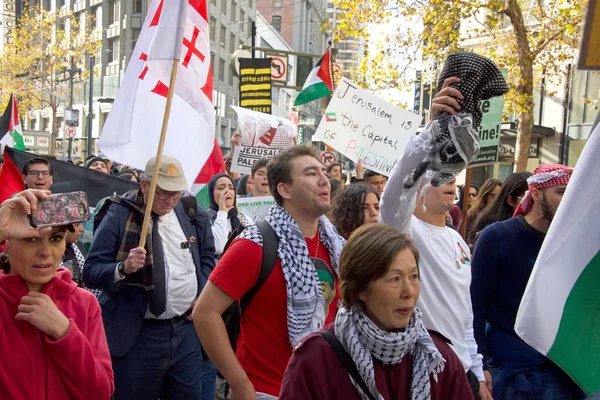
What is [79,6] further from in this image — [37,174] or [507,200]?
[507,200]

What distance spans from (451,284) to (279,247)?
35.6 inches

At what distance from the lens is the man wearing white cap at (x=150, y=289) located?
12.6 feet

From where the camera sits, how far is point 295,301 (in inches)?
117

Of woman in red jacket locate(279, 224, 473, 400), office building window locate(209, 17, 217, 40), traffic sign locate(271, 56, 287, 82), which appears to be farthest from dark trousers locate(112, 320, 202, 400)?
office building window locate(209, 17, 217, 40)

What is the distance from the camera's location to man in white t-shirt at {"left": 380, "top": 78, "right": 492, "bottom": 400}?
2.94 meters

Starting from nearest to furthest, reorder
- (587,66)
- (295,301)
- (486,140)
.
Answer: (587,66)
(295,301)
(486,140)

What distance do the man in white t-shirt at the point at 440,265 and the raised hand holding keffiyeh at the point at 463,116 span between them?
32 centimetres

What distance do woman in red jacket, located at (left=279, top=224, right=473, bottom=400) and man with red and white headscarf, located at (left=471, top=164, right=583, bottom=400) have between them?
1.54 metres

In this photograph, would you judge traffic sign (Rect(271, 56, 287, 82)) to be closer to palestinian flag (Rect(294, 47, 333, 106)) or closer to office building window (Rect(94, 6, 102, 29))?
palestinian flag (Rect(294, 47, 333, 106))

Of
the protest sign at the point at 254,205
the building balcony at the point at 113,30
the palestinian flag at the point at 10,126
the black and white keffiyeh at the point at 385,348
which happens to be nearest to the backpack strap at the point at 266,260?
the black and white keffiyeh at the point at 385,348

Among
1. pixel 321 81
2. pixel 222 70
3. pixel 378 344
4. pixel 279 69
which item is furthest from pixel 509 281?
pixel 222 70

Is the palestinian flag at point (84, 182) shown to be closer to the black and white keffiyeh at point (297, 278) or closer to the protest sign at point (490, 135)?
the protest sign at point (490, 135)

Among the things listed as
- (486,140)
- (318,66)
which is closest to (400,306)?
(486,140)

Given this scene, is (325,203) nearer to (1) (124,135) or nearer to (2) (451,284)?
(2) (451,284)
